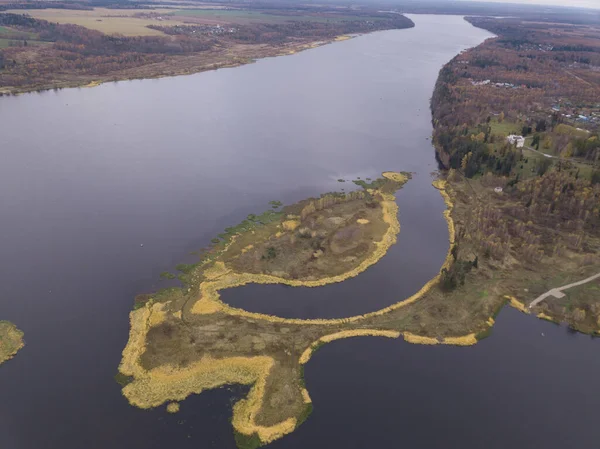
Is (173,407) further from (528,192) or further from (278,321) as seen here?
(528,192)

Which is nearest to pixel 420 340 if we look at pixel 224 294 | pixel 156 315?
pixel 224 294

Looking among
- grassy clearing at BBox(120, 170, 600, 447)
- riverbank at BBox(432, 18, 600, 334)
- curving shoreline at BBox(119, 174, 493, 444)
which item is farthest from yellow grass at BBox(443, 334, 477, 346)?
riverbank at BBox(432, 18, 600, 334)

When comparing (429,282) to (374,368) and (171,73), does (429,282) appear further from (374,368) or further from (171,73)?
(171,73)

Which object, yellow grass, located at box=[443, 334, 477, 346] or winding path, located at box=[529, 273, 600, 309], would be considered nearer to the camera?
yellow grass, located at box=[443, 334, 477, 346]

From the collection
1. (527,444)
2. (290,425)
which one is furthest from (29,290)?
(527,444)

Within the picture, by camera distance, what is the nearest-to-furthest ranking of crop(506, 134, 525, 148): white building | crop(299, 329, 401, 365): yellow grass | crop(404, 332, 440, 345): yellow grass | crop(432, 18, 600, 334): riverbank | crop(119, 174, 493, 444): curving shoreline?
crop(119, 174, 493, 444): curving shoreline < crop(299, 329, 401, 365): yellow grass < crop(404, 332, 440, 345): yellow grass < crop(432, 18, 600, 334): riverbank < crop(506, 134, 525, 148): white building

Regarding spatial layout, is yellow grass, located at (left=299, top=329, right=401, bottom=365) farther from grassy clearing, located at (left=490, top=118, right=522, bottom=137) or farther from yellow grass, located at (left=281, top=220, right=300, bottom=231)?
grassy clearing, located at (left=490, top=118, right=522, bottom=137)

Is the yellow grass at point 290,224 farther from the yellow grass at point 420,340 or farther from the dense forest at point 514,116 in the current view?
the dense forest at point 514,116
